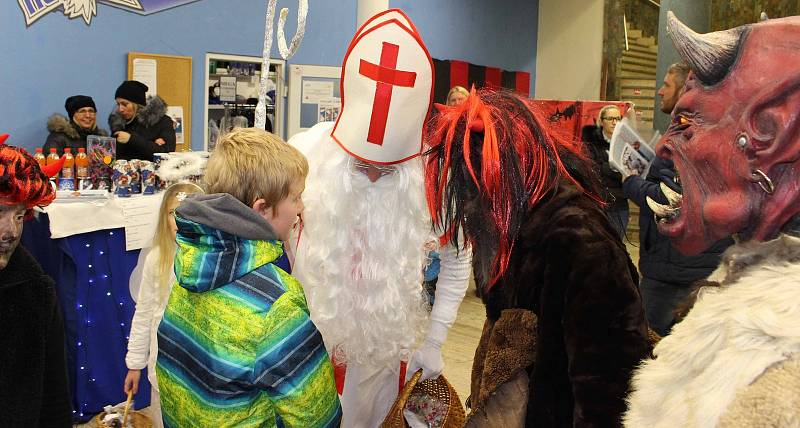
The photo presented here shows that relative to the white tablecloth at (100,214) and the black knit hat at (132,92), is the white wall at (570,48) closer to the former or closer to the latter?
the black knit hat at (132,92)

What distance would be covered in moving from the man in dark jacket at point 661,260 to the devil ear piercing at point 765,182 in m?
2.37

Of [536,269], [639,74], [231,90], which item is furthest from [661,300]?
[639,74]

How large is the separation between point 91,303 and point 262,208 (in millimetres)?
2299

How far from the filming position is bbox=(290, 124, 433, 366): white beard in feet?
7.80

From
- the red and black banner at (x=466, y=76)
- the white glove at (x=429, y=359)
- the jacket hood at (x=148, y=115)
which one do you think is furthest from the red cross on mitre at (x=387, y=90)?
the red and black banner at (x=466, y=76)

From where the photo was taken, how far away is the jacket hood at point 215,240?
56.7 inches

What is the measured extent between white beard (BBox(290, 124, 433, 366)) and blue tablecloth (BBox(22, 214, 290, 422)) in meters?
1.50

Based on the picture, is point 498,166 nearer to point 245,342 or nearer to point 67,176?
point 245,342

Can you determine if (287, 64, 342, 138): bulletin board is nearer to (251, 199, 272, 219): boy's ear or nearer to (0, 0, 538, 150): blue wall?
(0, 0, 538, 150): blue wall

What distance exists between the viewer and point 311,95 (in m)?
7.22

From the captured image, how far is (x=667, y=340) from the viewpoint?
0.75 meters

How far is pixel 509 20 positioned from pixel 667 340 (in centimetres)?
1016

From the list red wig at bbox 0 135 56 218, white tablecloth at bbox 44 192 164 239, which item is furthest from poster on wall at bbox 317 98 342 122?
red wig at bbox 0 135 56 218

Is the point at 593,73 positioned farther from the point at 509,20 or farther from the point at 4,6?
the point at 4,6
